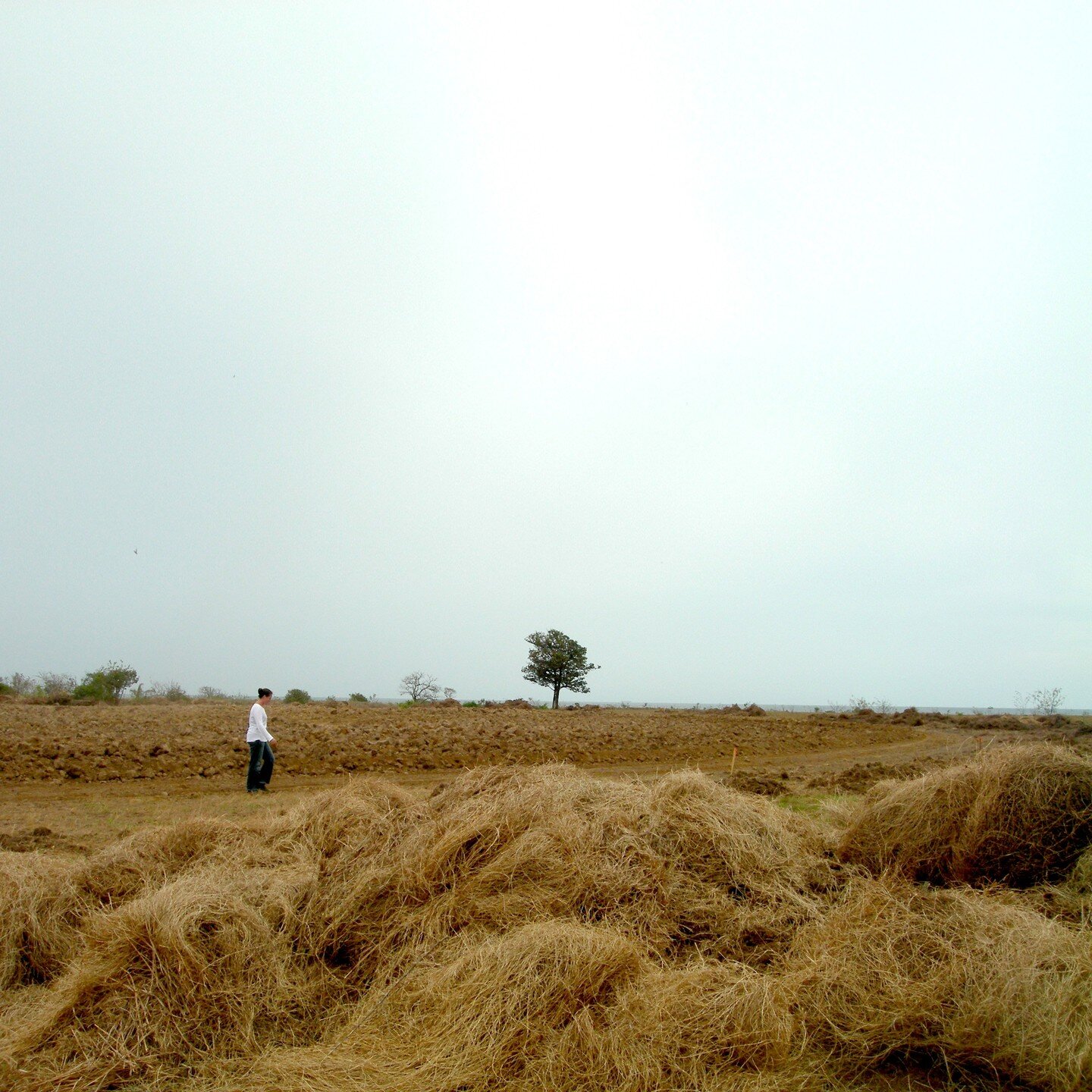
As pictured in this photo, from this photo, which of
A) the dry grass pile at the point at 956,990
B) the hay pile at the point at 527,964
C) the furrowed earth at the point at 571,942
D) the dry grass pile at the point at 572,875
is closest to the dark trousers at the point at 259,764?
the furrowed earth at the point at 571,942

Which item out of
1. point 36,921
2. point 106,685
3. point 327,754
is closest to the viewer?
point 36,921

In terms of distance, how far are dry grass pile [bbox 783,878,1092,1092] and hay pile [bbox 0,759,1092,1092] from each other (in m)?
0.01

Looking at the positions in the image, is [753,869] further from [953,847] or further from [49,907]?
[49,907]

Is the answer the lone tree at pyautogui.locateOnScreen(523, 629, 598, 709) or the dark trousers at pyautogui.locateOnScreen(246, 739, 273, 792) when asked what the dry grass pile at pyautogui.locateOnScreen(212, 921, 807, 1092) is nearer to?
the dark trousers at pyautogui.locateOnScreen(246, 739, 273, 792)

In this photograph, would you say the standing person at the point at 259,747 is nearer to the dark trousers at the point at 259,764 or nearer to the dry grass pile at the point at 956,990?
the dark trousers at the point at 259,764

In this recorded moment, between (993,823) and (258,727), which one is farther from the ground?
(993,823)

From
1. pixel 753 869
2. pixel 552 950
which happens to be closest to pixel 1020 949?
pixel 753 869

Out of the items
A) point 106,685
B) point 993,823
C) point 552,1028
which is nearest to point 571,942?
point 552,1028

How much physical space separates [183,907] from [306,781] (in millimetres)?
10964

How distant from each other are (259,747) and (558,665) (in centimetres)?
4119

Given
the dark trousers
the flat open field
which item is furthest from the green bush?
the dark trousers

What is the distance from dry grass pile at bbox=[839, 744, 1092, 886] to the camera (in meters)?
5.86

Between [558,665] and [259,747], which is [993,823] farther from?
[558,665]

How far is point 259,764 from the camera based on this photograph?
13.4m
